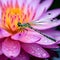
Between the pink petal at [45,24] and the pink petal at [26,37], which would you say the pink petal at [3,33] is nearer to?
the pink petal at [26,37]

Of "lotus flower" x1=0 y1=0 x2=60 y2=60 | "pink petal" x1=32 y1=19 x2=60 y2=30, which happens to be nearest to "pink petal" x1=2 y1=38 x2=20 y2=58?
"lotus flower" x1=0 y1=0 x2=60 y2=60

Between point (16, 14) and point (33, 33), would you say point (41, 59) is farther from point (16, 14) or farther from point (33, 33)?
point (16, 14)

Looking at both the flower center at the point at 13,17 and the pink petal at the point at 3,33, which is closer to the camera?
the pink petal at the point at 3,33

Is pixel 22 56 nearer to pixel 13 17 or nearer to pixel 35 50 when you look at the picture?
pixel 35 50

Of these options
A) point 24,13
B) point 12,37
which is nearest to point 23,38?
point 12,37

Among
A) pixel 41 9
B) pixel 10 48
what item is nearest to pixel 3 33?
pixel 10 48

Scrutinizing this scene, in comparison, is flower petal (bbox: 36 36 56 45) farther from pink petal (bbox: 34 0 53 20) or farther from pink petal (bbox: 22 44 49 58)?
pink petal (bbox: 34 0 53 20)

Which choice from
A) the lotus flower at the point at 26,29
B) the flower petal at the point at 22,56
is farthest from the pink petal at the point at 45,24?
the flower petal at the point at 22,56
